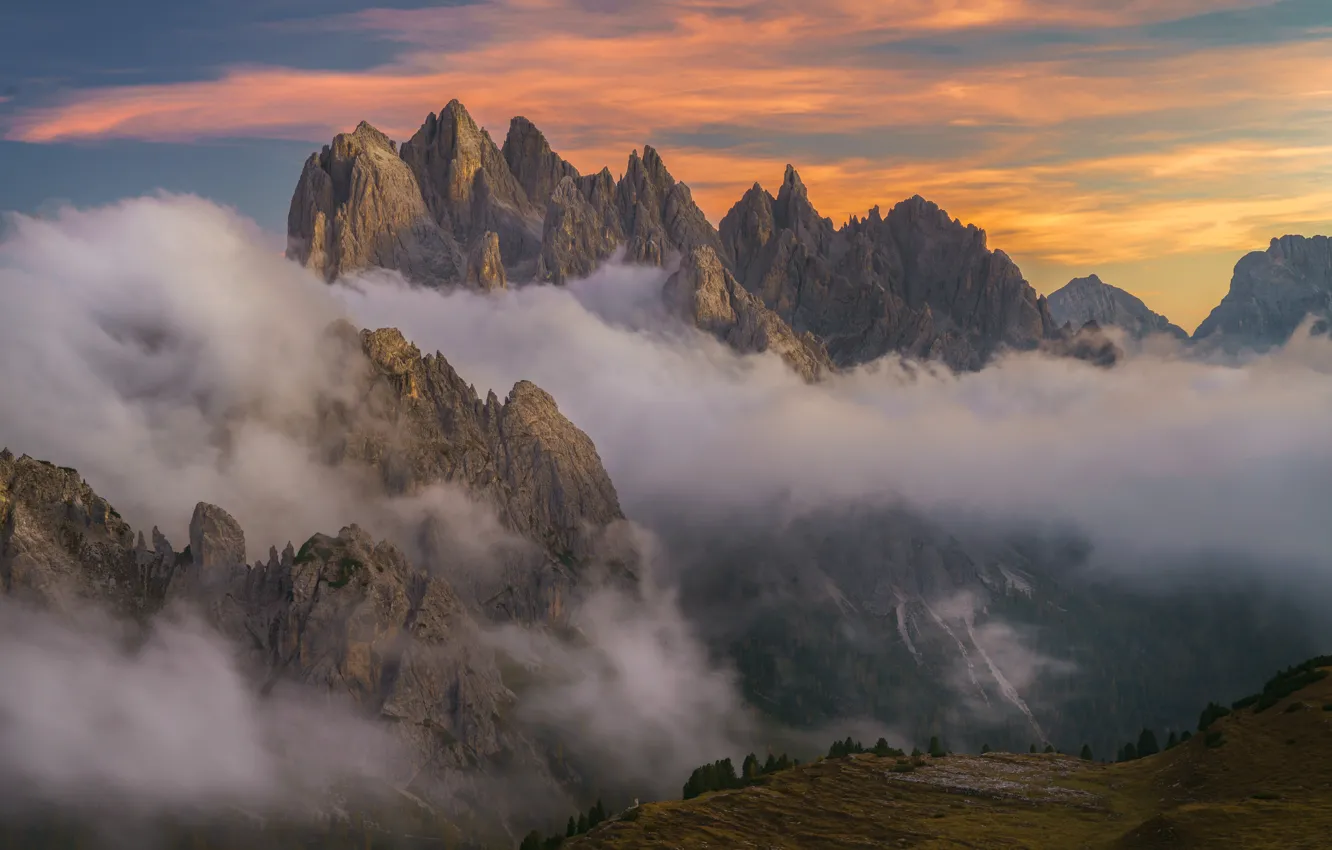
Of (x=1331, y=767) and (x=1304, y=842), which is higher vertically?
(x=1331, y=767)

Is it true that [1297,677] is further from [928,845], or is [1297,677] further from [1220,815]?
[928,845]

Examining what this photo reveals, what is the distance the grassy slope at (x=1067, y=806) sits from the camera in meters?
141

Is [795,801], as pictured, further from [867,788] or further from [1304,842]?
[1304,842]

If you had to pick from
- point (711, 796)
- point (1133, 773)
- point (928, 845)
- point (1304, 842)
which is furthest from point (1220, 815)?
point (711, 796)

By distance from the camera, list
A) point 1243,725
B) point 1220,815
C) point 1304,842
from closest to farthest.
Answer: point 1304,842 < point 1220,815 < point 1243,725

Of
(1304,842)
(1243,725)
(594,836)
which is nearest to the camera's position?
(1304,842)

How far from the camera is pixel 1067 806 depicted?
169625mm

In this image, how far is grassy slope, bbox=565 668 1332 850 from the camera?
141 meters

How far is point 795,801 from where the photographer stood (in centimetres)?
17800

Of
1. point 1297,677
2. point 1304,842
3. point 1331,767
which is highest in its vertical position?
point 1297,677

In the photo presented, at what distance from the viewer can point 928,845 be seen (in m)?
151

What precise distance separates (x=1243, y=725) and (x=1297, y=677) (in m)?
16.0

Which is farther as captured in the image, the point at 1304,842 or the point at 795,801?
the point at 795,801

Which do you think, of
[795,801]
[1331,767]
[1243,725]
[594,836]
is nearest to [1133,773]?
[1243,725]
